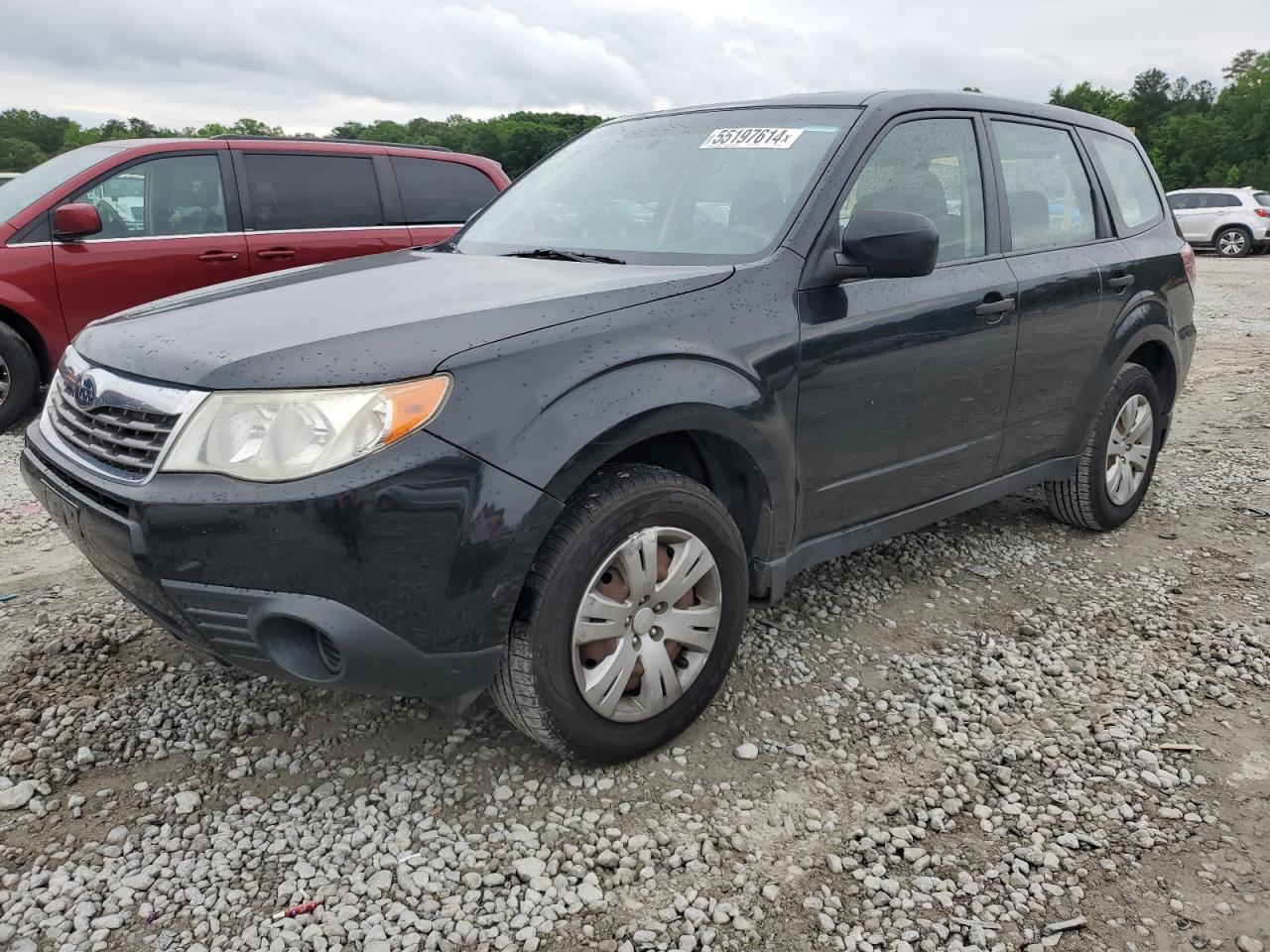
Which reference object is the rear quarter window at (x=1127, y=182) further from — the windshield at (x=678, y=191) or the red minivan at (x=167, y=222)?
the red minivan at (x=167, y=222)

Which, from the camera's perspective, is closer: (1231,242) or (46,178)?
(46,178)

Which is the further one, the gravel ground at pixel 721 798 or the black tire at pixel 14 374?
the black tire at pixel 14 374

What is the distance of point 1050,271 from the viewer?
3.68 meters

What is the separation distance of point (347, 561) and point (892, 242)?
5.54ft

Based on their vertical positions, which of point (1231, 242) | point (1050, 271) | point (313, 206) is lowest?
point (1231, 242)

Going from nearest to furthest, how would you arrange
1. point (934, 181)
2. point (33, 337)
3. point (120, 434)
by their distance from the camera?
1. point (120, 434)
2. point (934, 181)
3. point (33, 337)

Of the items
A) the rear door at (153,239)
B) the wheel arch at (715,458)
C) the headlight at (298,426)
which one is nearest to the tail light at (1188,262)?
the wheel arch at (715,458)

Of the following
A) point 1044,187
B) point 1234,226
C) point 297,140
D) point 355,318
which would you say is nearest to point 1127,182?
point 1044,187

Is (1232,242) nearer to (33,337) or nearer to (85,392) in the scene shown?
(33,337)

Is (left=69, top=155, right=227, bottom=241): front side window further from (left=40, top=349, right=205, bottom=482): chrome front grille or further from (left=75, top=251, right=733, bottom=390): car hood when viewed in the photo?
(left=40, top=349, right=205, bottom=482): chrome front grille

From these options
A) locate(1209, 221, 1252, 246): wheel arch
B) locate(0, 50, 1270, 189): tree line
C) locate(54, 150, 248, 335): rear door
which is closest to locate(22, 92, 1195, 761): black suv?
locate(54, 150, 248, 335): rear door

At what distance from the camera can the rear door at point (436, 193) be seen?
7.04 meters

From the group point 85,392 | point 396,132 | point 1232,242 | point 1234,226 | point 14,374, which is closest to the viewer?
point 85,392

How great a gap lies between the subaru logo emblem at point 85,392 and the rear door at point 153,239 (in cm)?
403
